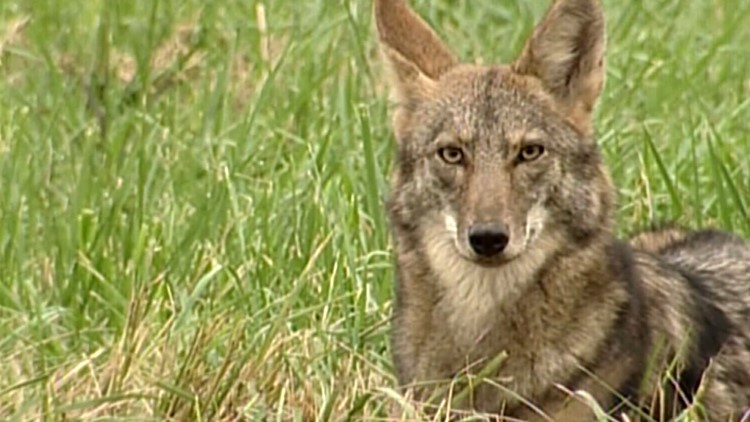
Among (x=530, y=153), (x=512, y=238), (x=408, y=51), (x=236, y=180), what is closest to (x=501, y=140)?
(x=530, y=153)

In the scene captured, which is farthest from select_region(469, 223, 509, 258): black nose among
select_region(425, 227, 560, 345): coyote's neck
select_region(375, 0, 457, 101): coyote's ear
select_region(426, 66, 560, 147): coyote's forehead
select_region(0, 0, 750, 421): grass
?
select_region(375, 0, 457, 101): coyote's ear

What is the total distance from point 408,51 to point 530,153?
23.9 inches

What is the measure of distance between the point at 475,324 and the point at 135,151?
213 centimetres

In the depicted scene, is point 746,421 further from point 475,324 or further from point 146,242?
point 146,242

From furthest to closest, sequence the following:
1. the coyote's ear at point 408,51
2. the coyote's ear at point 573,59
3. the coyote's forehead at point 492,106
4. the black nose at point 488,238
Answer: the coyote's ear at point 408,51 < the coyote's ear at point 573,59 < the coyote's forehead at point 492,106 < the black nose at point 488,238

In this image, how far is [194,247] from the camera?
718 cm

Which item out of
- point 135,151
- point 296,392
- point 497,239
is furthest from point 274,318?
point 135,151

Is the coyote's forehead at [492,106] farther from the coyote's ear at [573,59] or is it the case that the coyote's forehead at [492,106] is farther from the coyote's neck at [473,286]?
the coyote's neck at [473,286]

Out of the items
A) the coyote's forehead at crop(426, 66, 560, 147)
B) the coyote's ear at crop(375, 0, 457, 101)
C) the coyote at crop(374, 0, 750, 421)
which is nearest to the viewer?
the coyote at crop(374, 0, 750, 421)

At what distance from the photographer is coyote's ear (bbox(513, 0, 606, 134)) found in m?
6.42

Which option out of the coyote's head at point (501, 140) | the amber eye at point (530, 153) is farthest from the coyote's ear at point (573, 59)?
the amber eye at point (530, 153)

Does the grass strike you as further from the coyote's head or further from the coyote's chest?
the coyote's head

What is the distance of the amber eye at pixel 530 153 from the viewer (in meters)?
6.21

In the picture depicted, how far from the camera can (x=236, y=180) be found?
7.85 meters
